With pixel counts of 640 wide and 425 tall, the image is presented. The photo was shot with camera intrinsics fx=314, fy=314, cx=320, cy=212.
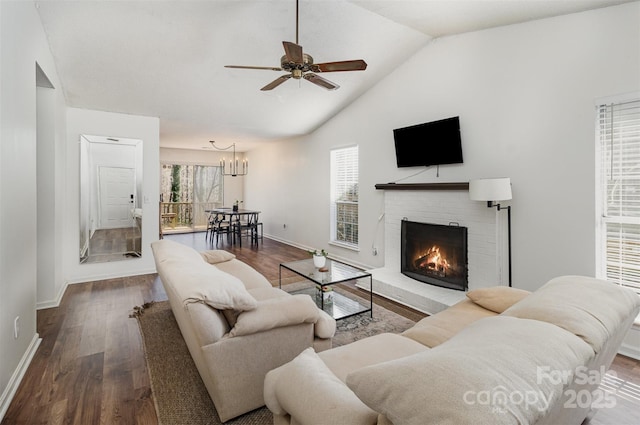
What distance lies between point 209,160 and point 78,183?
18.5 ft

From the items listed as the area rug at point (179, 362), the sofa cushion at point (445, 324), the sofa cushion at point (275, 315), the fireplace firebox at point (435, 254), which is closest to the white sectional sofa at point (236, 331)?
the sofa cushion at point (275, 315)

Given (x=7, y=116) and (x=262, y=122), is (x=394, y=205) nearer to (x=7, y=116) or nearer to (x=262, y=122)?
(x=262, y=122)

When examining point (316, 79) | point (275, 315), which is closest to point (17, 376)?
point (275, 315)

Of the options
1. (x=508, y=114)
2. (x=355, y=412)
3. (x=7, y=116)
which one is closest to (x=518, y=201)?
(x=508, y=114)

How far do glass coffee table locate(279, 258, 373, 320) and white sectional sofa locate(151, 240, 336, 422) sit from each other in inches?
43.6

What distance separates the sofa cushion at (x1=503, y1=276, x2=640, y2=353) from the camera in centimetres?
115

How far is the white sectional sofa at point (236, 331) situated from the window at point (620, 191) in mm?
2651

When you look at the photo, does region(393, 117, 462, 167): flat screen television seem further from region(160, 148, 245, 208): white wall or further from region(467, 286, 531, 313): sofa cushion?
region(160, 148, 245, 208): white wall

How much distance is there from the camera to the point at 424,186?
400 cm

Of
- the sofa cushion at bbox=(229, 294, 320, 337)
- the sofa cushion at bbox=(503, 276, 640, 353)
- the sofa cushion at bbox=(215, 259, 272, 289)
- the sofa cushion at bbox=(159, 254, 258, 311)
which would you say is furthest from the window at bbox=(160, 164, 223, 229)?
the sofa cushion at bbox=(503, 276, 640, 353)

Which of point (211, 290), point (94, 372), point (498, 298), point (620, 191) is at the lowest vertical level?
point (94, 372)

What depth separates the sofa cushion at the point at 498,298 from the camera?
2.27 meters

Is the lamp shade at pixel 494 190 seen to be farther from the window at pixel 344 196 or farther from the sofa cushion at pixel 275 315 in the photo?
the window at pixel 344 196

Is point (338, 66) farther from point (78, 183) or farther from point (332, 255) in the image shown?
point (78, 183)
